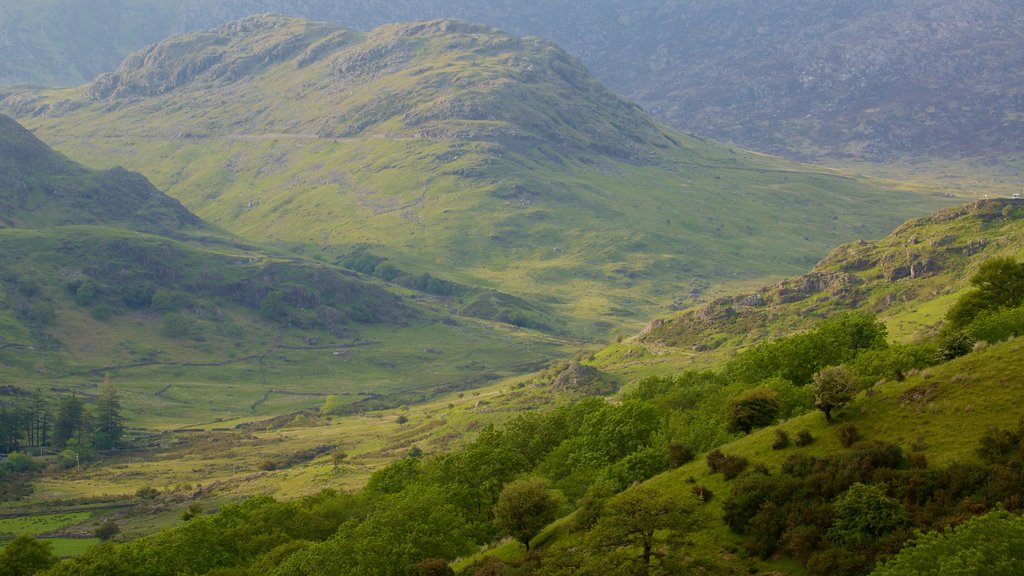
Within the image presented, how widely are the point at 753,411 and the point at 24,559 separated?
83707mm

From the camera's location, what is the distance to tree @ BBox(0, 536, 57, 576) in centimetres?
10600

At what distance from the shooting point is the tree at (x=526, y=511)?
78.9 metres

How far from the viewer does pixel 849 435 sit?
6706 centimetres

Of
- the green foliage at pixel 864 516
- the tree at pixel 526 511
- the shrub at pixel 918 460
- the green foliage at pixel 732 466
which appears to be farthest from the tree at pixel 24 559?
the shrub at pixel 918 460

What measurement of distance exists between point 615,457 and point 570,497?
8.41m

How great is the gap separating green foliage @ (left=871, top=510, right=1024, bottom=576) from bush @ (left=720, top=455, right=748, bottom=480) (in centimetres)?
2282

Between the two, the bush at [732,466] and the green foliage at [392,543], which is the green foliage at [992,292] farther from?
the green foliage at [392,543]

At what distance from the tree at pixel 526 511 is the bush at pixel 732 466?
607 inches

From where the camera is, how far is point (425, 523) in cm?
8906

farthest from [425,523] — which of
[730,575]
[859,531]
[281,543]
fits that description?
[859,531]

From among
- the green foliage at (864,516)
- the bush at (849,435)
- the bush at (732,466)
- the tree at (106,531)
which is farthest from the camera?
the tree at (106,531)

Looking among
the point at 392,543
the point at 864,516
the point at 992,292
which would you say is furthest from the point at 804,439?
the point at 992,292

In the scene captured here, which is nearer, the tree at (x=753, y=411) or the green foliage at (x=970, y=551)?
the green foliage at (x=970, y=551)

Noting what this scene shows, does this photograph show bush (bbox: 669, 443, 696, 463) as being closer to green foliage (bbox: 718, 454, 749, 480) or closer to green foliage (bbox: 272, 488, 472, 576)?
green foliage (bbox: 718, 454, 749, 480)
